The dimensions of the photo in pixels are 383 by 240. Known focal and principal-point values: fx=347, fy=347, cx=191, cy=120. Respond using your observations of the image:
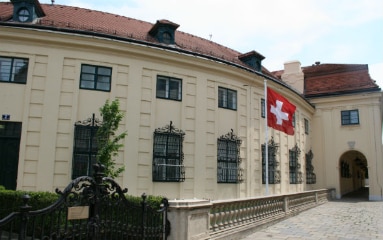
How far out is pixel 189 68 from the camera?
1673cm

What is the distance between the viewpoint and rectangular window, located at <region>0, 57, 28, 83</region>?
530 inches

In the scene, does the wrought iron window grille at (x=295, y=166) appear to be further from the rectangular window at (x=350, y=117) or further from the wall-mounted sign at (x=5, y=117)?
the wall-mounted sign at (x=5, y=117)

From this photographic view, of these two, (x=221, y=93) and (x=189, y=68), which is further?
(x=221, y=93)

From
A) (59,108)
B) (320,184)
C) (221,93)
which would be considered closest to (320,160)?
(320,184)

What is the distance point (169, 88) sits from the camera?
16.1 meters

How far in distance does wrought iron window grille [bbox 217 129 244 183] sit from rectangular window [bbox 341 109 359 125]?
13439 mm

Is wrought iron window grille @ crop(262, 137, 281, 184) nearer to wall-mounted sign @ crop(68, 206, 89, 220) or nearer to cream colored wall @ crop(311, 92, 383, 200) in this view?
cream colored wall @ crop(311, 92, 383, 200)

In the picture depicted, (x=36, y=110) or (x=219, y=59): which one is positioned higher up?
(x=219, y=59)

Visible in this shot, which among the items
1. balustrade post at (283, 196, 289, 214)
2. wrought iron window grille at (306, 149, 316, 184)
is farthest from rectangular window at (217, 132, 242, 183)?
wrought iron window grille at (306, 149, 316, 184)

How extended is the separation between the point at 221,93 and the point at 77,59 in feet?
23.9

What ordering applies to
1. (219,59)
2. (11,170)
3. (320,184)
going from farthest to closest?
(320,184), (219,59), (11,170)

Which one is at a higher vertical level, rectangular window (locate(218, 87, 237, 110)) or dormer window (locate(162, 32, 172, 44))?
dormer window (locate(162, 32, 172, 44))

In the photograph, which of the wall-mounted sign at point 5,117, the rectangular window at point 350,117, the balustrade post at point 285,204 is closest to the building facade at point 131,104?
the wall-mounted sign at point 5,117

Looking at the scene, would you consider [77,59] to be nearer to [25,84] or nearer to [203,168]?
[25,84]
